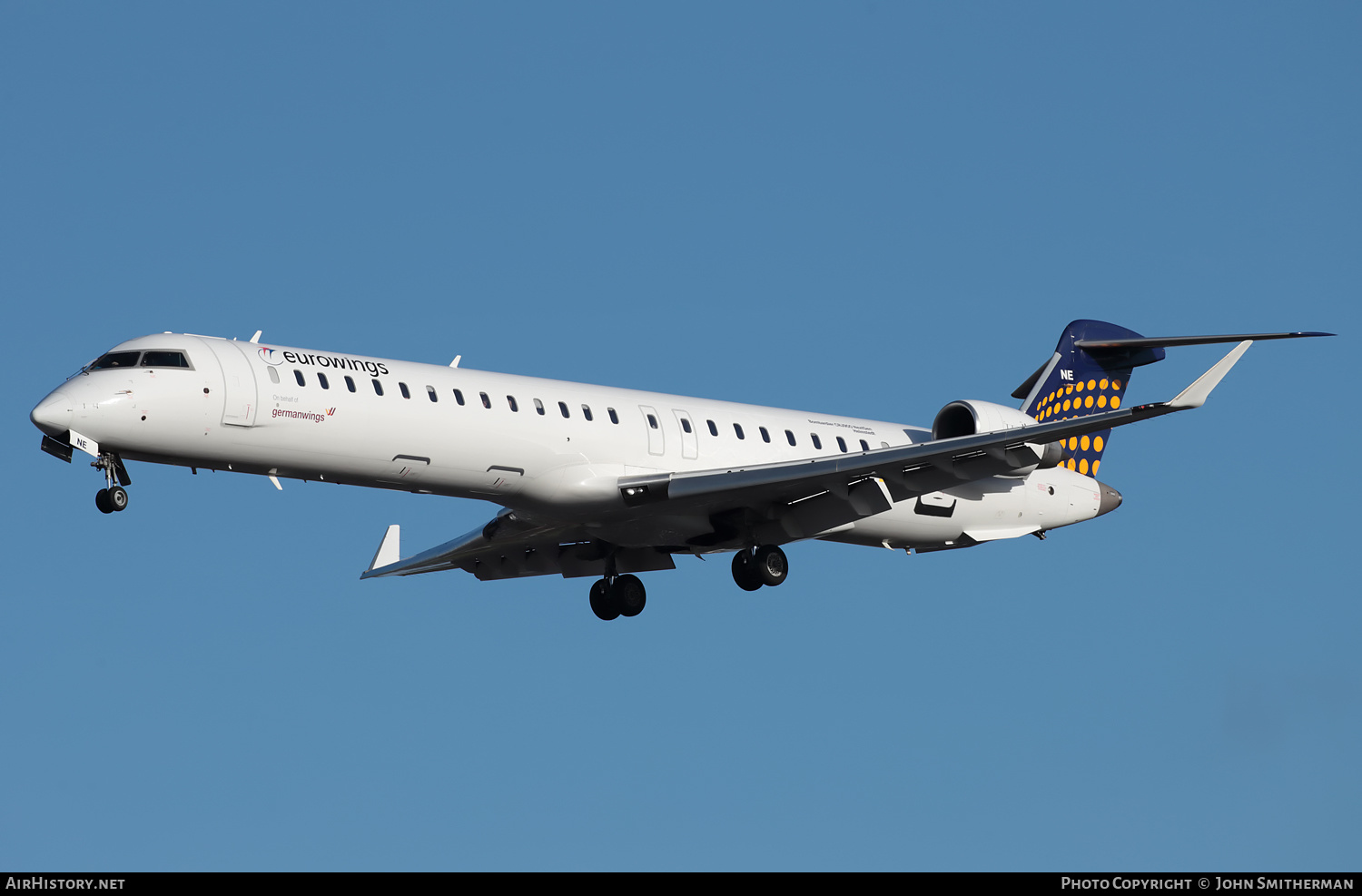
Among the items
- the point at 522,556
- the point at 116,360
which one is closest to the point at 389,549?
the point at 522,556

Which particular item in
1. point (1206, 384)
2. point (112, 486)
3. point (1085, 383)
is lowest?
point (112, 486)

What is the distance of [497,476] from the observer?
24.2 m

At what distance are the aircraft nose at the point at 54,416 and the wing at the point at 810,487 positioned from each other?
22.2ft

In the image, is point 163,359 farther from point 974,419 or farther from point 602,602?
point 974,419

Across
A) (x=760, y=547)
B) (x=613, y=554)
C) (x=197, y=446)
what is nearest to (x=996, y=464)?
(x=760, y=547)

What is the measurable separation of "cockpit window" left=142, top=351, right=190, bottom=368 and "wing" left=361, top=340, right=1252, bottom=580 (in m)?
5.59

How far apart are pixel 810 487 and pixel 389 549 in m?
9.10

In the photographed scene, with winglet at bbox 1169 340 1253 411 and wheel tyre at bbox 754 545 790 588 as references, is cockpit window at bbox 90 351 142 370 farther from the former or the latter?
winglet at bbox 1169 340 1253 411

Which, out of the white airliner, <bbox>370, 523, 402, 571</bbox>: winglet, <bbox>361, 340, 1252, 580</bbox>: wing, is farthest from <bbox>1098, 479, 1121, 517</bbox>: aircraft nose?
<bbox>370, 523, 402, 571</bbox>: winglet

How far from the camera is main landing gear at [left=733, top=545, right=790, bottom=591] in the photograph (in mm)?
26953

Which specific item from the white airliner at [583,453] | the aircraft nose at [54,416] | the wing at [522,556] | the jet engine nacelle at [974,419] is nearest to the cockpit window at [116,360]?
the white airliner at [583,453]

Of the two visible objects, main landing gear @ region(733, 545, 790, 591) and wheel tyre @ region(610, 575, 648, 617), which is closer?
main landing gear @ region(733, 545, 790, 591)

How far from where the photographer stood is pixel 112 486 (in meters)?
22.0
